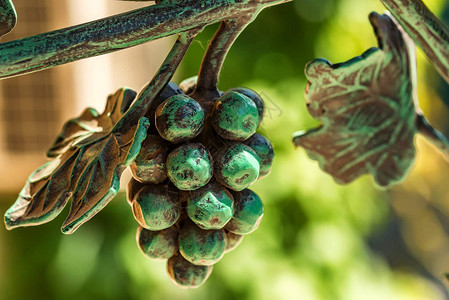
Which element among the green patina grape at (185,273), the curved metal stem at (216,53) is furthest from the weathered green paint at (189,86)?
the green patina grape at (185,273)

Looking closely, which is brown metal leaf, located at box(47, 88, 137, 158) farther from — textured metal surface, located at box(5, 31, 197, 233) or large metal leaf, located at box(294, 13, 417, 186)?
large metal leaf, located at box(294, 13, 417, 186)

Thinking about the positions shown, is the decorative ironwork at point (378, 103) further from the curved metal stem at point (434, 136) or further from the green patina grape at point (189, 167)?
the green patina grape at point (189, 167)

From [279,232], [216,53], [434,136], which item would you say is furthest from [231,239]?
[279,232]

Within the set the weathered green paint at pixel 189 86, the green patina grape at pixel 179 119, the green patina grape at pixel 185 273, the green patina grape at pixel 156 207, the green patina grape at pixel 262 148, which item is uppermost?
the green patina grape at pixel 179 119

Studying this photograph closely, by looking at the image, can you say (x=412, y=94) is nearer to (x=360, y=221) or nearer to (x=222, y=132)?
(x=222, y=132)

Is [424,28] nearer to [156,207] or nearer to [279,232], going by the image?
[156,207]
